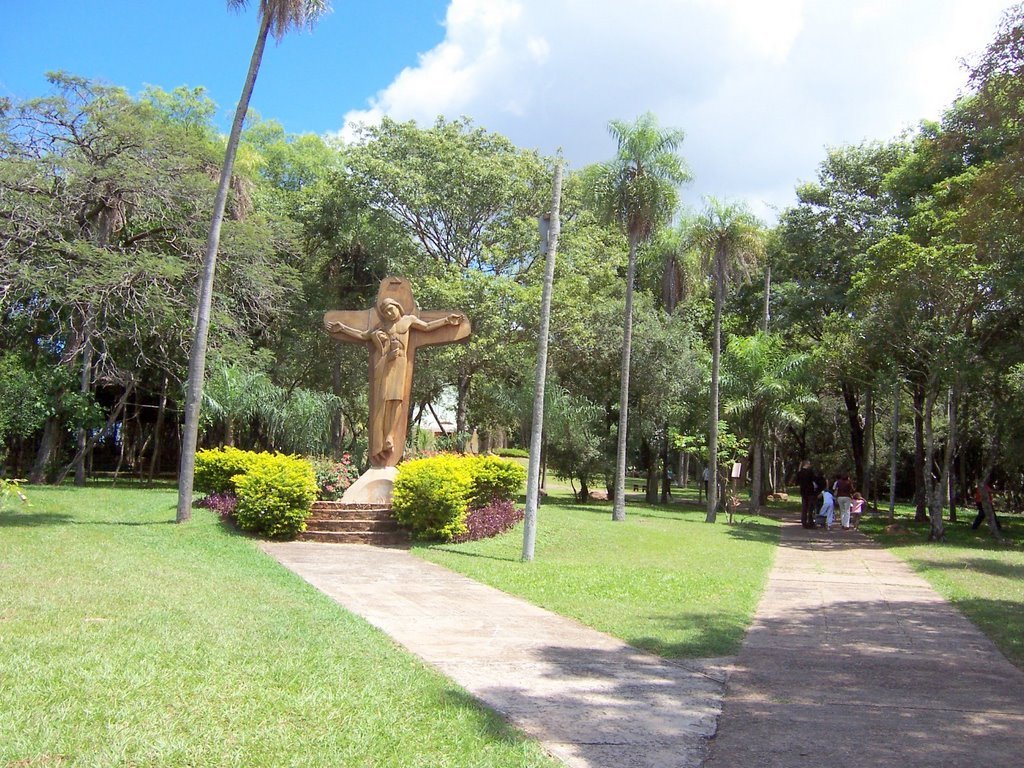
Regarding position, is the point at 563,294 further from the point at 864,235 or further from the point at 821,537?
the point at 864,235

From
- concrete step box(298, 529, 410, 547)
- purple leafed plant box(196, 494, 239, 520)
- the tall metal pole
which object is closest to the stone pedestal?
concrete step box(298, 529, 410, 547)

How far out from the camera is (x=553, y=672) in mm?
6426

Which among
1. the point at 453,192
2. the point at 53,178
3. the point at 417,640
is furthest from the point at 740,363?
the point at 417,640

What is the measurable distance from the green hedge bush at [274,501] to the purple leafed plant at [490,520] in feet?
8.89

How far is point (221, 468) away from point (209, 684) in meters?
12.3

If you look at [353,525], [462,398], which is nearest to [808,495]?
[462,398]

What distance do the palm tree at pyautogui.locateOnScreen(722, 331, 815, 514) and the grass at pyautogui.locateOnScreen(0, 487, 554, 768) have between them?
69.3 feet

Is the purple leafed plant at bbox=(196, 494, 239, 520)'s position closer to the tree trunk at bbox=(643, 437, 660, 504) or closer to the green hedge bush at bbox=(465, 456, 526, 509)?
the green hedge bush at bbox=(465, 456, 526, 509)

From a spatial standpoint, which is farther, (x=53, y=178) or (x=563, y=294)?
(x=563, y=294)

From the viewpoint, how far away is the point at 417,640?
7.31 metres

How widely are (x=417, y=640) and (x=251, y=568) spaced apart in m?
4.13

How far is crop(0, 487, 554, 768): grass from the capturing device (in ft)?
13.8

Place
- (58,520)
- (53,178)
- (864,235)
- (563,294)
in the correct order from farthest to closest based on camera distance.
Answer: (864,235), (563,294), (53,178), (58,520)

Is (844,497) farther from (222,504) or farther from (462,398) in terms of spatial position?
(222,504)
